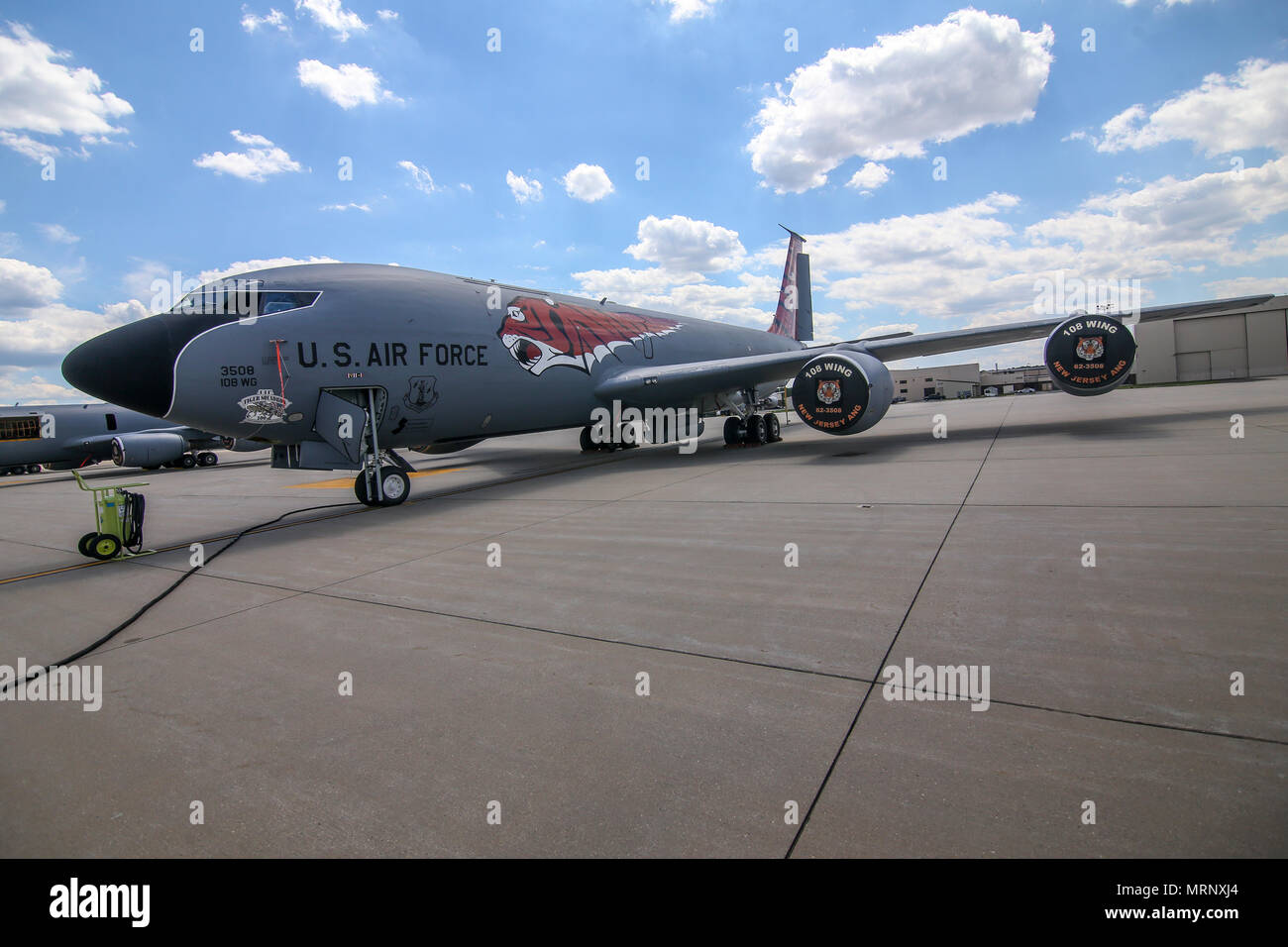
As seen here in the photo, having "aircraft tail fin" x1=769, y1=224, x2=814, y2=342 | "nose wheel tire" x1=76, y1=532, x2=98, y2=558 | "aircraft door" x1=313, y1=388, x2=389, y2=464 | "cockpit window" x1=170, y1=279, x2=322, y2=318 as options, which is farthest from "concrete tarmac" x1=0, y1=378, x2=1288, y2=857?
"aircraft tail fin" x1=769, y1=224, x2=814, y2=342

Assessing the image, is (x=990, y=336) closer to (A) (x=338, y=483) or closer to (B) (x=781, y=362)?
(B) (x=781, y=362)

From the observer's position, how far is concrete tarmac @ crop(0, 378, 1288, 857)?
1910 mm

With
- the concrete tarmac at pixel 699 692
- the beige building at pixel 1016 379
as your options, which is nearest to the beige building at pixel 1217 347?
the beige building at pixel 1016 379

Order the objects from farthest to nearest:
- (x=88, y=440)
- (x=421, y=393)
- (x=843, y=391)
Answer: (x=88, y=440)
(x=843, y=391)
(x=421, y=393)

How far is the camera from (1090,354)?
11008 mm

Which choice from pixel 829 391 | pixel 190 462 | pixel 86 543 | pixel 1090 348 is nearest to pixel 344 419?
pixel 86 543

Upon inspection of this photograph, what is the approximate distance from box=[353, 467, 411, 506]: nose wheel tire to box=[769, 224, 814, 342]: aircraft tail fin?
16.7 meters

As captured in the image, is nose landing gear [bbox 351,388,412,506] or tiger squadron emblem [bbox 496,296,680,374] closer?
nose landing gear [bbox 351,388,412,506]

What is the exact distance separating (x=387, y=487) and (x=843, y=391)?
7902 mm

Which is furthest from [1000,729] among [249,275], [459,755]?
[249,275]

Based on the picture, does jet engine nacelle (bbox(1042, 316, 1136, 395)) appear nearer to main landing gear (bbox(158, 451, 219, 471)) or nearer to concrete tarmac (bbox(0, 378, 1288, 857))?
concrete tarmac (bbox(0, 378, 1288, 857))

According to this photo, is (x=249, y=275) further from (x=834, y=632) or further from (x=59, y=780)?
(x=834, y=632)

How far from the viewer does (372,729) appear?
2646mm

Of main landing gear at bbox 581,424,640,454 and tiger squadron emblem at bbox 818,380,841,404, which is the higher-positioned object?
tiger squadron emblem at bbox 818,380,841,404
